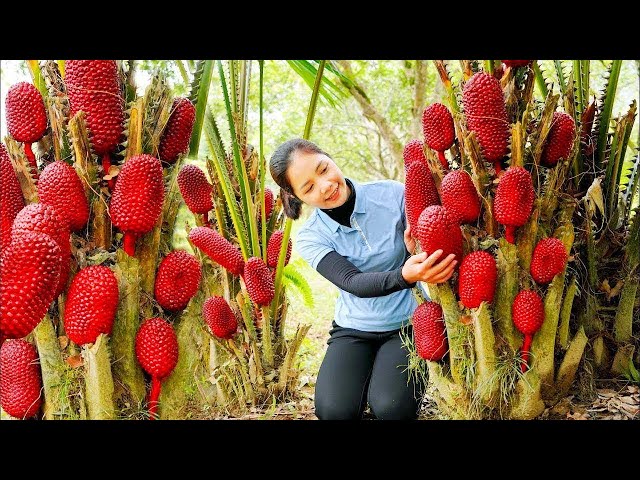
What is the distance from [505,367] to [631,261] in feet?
1.82

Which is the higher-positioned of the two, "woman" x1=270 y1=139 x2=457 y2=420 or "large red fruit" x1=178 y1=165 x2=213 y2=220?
"large red fruit" x1=178 y1=165 x2=213 y2=220

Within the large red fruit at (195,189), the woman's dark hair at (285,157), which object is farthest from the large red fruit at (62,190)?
the woman's dark hair at (285,157)

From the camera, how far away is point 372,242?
1653 millimetres

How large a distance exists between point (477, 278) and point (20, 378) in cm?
102

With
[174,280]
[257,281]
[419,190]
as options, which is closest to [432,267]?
[419,190]

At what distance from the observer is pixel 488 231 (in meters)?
1.26

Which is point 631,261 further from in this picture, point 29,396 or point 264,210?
point 29,396

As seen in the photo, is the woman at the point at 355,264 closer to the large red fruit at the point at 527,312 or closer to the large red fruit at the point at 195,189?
the large red fruit at the point at 195,189

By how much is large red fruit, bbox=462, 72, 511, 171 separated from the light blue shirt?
17.9 inches

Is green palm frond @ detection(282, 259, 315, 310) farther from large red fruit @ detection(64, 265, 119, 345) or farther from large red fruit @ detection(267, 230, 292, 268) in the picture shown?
large red fruit @ detection(64, 265, 119, 345)

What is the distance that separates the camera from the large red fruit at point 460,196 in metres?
1.22

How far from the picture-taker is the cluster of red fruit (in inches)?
47.3

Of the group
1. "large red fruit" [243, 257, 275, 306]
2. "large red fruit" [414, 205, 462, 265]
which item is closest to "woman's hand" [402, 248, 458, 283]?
"large red fruit" [414, 205, 462, 265]
